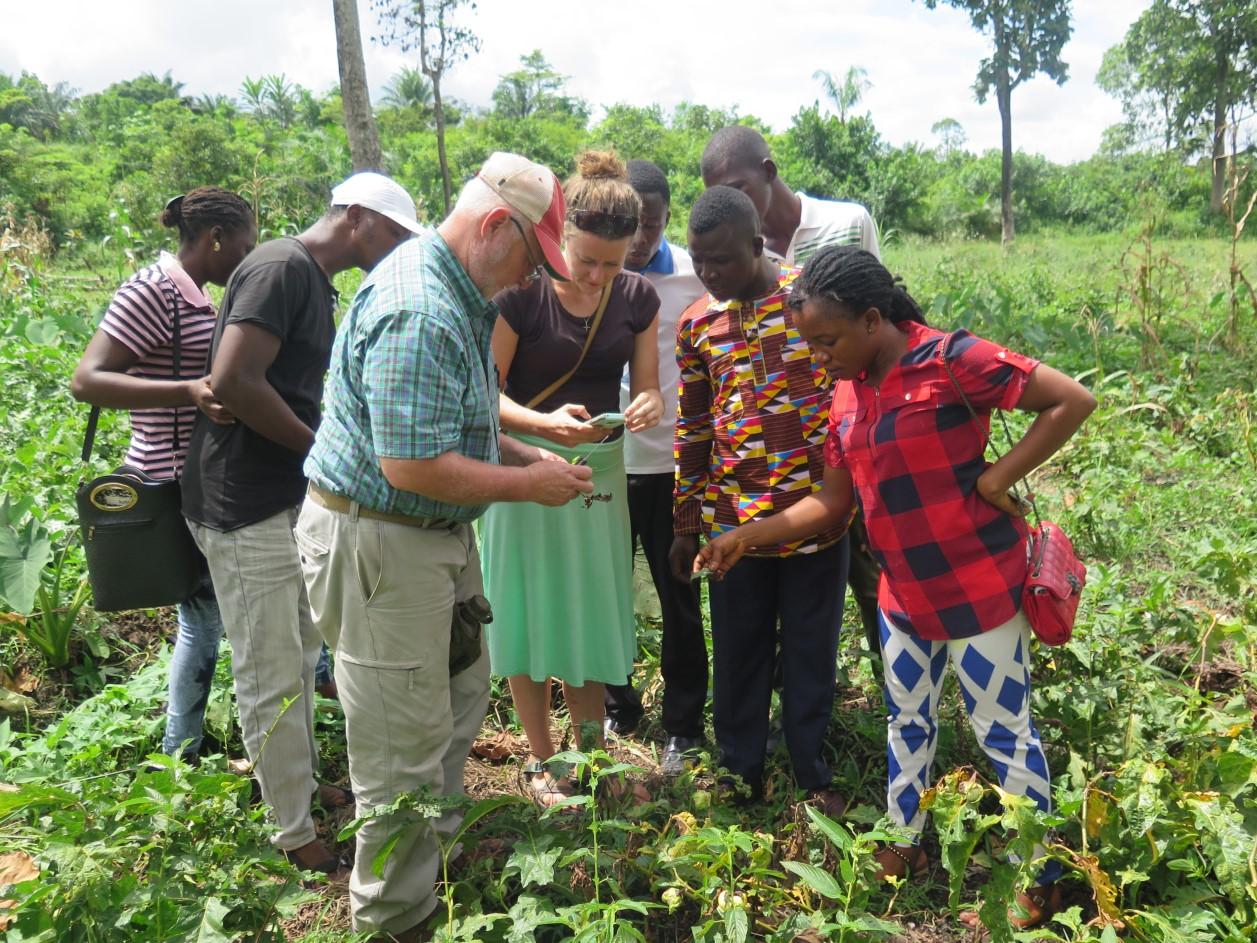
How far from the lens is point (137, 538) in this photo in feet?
8.32

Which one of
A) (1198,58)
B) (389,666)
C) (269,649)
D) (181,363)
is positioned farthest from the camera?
(1198,58)

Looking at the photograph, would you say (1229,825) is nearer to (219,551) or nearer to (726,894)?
(726,894)

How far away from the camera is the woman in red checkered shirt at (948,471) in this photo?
6.66 feet

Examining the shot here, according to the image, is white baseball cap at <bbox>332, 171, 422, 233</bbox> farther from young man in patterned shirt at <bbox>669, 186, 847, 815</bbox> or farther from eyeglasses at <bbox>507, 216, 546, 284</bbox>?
young man in patterned shirt at <bbox>669, 186, 847, 815</bbox>

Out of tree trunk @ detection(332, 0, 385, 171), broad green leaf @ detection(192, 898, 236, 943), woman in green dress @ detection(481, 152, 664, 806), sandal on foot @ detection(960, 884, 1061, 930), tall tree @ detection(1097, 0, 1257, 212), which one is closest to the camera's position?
broad green leaf @ detection(192, 898, 236, 943)

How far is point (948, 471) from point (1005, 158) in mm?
26146

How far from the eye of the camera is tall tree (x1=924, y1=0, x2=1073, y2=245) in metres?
28.2

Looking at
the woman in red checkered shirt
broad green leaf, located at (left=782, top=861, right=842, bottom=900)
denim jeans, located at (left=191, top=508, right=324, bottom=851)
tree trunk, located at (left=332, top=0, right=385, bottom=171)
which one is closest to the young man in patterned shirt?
the woman in red checkered shirt

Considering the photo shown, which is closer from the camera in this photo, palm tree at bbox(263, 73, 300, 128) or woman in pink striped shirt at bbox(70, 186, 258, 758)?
woman in pink striped shirt at bbox(70, 186, 258, 758)

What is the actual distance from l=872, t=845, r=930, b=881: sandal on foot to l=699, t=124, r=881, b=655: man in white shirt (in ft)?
2.80

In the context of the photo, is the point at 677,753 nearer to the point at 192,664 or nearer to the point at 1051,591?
the point at 1051,591

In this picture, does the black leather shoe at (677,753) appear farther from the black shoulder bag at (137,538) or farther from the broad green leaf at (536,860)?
the black shoulder bag at (137,538)

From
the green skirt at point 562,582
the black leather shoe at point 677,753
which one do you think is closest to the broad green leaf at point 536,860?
the green skirt at point 562,582

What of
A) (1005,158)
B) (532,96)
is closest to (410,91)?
(532,96)
